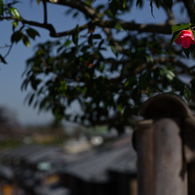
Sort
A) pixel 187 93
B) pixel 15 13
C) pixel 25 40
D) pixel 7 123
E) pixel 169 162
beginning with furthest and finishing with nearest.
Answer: pixel 7 123, pixel 25 40, pixel 187 93, pixel 15 13, pixel 169 162

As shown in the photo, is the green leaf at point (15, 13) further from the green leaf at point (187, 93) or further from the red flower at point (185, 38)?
the green leaf at point (187, 93)

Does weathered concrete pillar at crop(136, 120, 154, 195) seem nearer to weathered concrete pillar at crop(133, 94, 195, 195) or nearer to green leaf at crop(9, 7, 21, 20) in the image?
weathered concrete pillar at crop(133, 94, 195, 195)

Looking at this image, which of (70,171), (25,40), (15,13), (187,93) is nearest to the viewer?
(15,13)

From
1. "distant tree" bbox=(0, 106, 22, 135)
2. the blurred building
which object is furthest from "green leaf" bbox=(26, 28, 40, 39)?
"distant tree" bbox=(0, 106, 22, 135)

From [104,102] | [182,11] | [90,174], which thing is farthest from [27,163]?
[104,102]

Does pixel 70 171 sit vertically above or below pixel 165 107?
below

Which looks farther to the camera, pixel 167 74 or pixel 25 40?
pixel 25 40

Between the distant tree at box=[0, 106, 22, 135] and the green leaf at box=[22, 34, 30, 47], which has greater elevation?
the green leaf at box=[22, 34, 30, 47]

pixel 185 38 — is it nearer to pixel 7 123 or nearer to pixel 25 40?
pixel 25 40

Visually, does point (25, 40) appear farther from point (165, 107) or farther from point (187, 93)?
point (165, 107)

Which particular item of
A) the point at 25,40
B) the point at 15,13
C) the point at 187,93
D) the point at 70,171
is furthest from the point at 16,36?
the point at 70,171

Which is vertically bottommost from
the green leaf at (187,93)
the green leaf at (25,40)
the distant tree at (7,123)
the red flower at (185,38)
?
the distant tree at (7,123)

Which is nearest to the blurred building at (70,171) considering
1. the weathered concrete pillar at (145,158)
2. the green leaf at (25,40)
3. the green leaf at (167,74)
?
the green leaf at (167,74)

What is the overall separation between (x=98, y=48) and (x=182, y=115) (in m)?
1.67
